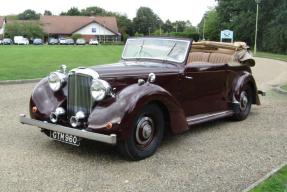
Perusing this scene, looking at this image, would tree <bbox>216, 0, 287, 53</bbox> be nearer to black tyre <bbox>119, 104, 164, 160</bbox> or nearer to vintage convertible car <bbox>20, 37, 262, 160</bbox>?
vintage convertible car <bbox>20, 37, 262, 160</bbox>

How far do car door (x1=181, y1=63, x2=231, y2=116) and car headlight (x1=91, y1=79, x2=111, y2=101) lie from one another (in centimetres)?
168

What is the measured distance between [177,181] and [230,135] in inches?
107

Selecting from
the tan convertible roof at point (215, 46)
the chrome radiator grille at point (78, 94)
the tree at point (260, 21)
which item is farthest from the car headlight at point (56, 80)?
the tree at point (260, 21)

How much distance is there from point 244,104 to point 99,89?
4172 millimetres

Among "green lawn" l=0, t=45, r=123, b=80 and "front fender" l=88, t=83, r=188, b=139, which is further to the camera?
"green lawn" l=0, t=45, r=123, b=80

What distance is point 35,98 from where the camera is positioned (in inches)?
267

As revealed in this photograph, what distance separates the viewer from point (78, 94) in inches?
250

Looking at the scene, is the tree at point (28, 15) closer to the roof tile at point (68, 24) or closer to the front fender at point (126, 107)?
the roof tile at point (68, 24)

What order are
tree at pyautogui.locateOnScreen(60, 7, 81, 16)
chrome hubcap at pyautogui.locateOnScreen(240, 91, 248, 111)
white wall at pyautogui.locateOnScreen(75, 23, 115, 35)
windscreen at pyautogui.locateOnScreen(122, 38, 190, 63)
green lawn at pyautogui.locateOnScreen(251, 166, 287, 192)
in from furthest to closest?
1. tree at pyautogui.locateOnScreen(60, 7, 81, 16)
2. white wall at pyautogui.locateOnScreen(75, 23, 115, 35)
3. chrome hubcap at pyautogui.locateOnScreen(240, 91, 248, 111)
4. windscreen at pyautogui.locateOnScreen(122, 38, 190, 63)
5. green lawn at pyautogui.locateOnScreen(251, 166, 287, 192)

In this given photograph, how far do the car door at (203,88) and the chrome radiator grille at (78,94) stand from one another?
1.72 meters

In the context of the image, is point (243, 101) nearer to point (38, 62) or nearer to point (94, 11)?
point (38, 62)

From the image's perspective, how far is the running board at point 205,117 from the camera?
746 centimetres

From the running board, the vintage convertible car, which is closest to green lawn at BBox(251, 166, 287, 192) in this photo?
the vintage convertible car

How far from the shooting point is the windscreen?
7.49m
